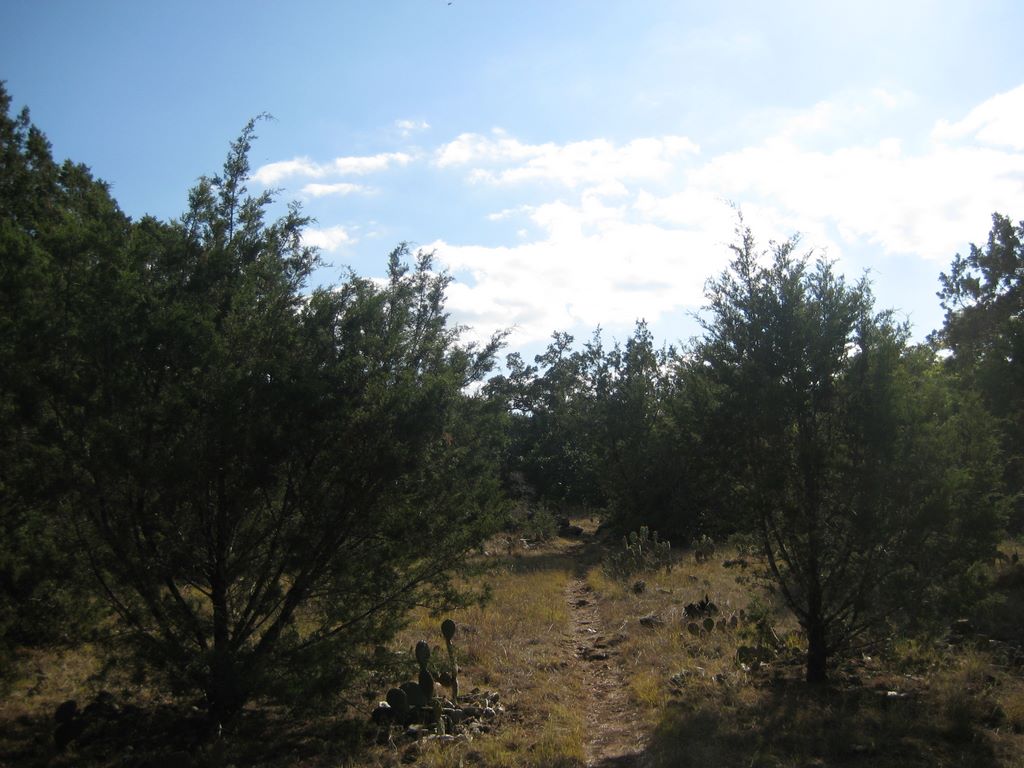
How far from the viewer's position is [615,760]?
7547 mm

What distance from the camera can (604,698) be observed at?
32.4ft

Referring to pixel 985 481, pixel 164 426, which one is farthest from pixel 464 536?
pixel 985 481

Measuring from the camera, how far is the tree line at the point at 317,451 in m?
7.45

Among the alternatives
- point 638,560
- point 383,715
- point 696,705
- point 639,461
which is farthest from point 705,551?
point 383,715

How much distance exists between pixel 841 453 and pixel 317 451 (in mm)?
5930

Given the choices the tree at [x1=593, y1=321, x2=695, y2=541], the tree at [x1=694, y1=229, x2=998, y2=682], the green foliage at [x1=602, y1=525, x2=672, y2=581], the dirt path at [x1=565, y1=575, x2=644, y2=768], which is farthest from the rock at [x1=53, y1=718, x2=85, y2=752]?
the tree at [x1=593, y1=321, x2=695, y2=541]

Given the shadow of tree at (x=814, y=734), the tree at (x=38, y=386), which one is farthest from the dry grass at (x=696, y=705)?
the tree at (x=38, y=386)

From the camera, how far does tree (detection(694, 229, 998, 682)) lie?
859 centimetres

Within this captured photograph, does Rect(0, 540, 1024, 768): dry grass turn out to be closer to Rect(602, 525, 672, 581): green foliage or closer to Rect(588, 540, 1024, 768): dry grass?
Rect(588, 540, 1024, 768): dry grass

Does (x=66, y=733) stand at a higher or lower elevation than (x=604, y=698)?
higher

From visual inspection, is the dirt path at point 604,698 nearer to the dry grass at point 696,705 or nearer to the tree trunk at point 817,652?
the dry grass at point 696,705

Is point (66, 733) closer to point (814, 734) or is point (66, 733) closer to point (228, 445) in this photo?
point (228, 445)

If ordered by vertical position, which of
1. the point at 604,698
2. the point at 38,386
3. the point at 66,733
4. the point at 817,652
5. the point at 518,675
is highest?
the point at 38,386

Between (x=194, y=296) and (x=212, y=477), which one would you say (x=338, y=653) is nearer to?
(x=212, y=477)
